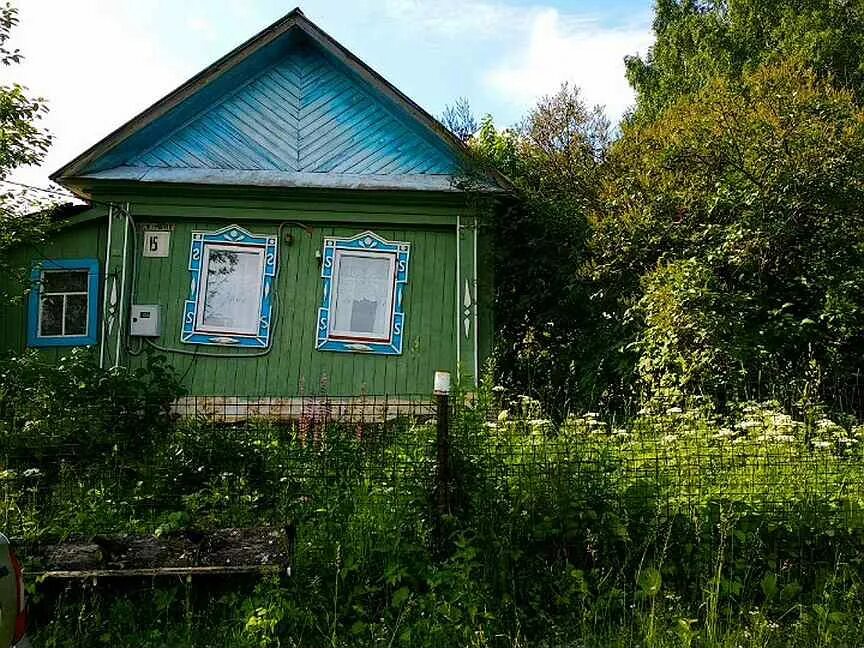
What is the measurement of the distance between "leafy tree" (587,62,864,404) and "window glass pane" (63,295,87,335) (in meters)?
6.59

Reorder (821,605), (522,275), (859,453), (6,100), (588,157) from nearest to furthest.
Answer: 1. (821,605)
2. (859,453)
3. (6,100)
4. (522,275)
5. (588,157)

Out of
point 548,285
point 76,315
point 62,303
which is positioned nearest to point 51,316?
point 62,303

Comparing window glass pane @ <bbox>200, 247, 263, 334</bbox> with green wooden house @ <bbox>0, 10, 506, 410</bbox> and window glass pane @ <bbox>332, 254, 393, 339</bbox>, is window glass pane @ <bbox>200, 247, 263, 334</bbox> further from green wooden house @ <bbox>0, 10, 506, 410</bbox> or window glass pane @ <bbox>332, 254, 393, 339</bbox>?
window glass pane @ <bbox>332, 254, 393, 339</bbox>

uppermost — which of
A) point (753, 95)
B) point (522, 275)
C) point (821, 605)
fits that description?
point (753, 95)

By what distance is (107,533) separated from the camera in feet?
17.3

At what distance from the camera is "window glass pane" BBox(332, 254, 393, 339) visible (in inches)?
380

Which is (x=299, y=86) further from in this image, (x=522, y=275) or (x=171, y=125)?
(x=522, y=275)

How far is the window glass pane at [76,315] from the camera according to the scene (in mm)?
9977

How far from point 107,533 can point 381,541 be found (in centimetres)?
184

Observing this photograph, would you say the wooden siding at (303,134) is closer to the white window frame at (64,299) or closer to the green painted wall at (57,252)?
the green painted wall at (57,252)

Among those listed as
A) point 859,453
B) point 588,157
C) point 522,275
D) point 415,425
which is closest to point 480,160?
point 522,275

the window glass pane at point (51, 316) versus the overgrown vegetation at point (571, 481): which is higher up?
the window glass pane at point (51, 316)

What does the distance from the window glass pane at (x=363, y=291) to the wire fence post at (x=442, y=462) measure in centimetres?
467

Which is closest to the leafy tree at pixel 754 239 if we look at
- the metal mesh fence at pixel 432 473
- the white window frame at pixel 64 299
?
the metal mesh fence at pixel 432 473
